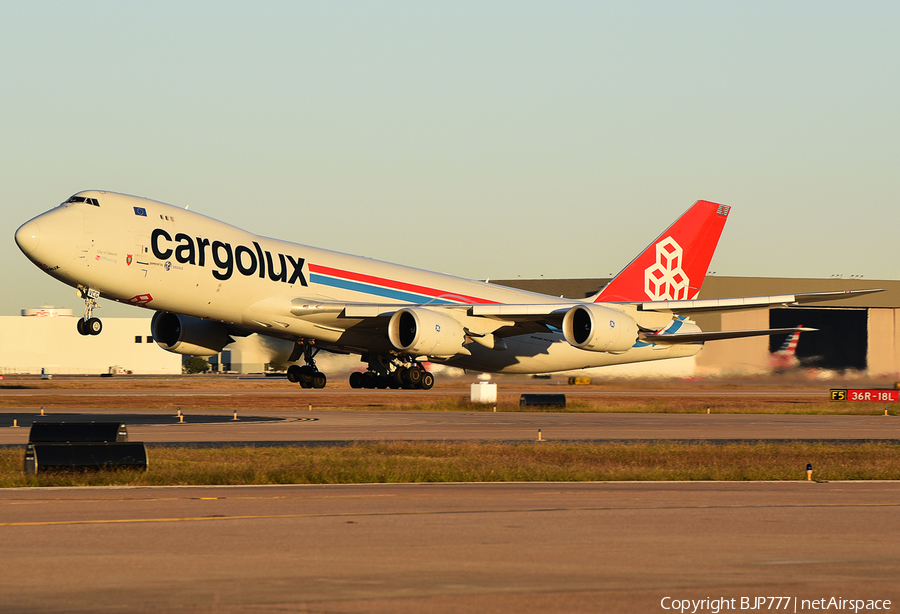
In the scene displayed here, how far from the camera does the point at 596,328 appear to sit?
3984cm

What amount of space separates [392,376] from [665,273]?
53.2 ft

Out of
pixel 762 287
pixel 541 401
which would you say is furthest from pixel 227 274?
pixel 762 287

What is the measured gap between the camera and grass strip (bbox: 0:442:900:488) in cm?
2069

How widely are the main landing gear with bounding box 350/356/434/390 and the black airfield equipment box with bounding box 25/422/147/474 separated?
69.7 feet

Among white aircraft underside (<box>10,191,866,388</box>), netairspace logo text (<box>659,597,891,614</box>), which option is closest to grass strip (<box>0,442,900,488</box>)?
white aircraft underside (<box>10,191,866,388</box>)

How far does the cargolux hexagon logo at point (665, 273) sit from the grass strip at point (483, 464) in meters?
20.2

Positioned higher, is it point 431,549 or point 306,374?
point 306,374

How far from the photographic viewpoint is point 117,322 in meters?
136

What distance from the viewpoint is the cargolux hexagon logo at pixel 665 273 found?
50062 millimetres

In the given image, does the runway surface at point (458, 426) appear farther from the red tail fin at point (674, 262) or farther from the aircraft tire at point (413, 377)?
the red tail fin at point (674, 262)

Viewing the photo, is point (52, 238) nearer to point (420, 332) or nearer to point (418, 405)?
point (420, 332)

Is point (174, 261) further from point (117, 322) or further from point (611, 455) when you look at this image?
point (117, 322)

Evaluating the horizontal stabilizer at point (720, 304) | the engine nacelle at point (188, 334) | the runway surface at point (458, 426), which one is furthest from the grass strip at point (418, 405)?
the horizontal stabilizer at point (720, 304)

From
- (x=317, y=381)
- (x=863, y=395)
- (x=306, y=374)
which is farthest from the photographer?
(x=863, y=395)
